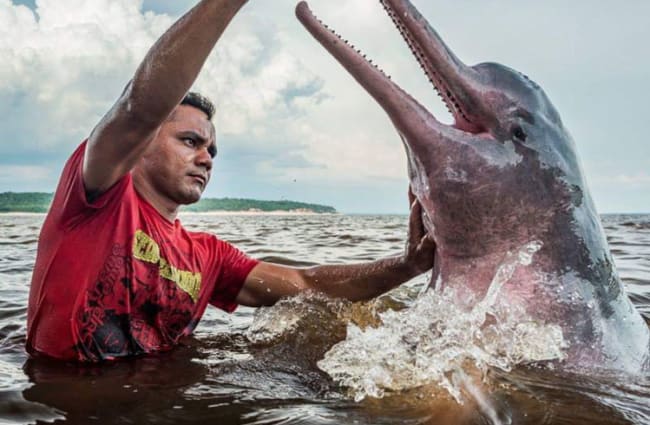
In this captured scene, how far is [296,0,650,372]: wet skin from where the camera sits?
272 centimetres

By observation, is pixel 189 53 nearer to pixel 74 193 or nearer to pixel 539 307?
pixel 74 193

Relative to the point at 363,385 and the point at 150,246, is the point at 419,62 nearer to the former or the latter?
the point at 363,385

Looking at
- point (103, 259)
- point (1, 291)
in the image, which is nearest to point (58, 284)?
point (103, 259)

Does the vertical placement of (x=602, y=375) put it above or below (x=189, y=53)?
below

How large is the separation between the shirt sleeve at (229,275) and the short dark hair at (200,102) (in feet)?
2.88

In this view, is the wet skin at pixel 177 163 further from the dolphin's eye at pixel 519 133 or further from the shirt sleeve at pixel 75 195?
the dolphin's eye at pixel 519 133

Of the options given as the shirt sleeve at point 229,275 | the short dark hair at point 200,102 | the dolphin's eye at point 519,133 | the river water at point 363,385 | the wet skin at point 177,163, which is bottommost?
the river water at point 363,385

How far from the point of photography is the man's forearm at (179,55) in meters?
2.40

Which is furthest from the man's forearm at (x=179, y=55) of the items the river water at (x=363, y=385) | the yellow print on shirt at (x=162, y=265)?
the river water at (x=363, y=385)

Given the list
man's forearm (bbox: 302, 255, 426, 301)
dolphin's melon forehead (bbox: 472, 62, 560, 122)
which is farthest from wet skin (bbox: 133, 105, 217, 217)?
dolphin's melon forehead (bbox: 472, 62, 560, 122)

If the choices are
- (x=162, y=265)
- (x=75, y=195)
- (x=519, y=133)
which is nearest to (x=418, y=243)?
(x=519, y=133)

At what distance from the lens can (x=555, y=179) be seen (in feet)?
9.28

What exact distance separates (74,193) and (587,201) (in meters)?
2.38

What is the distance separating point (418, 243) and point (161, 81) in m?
Result: 1.58
